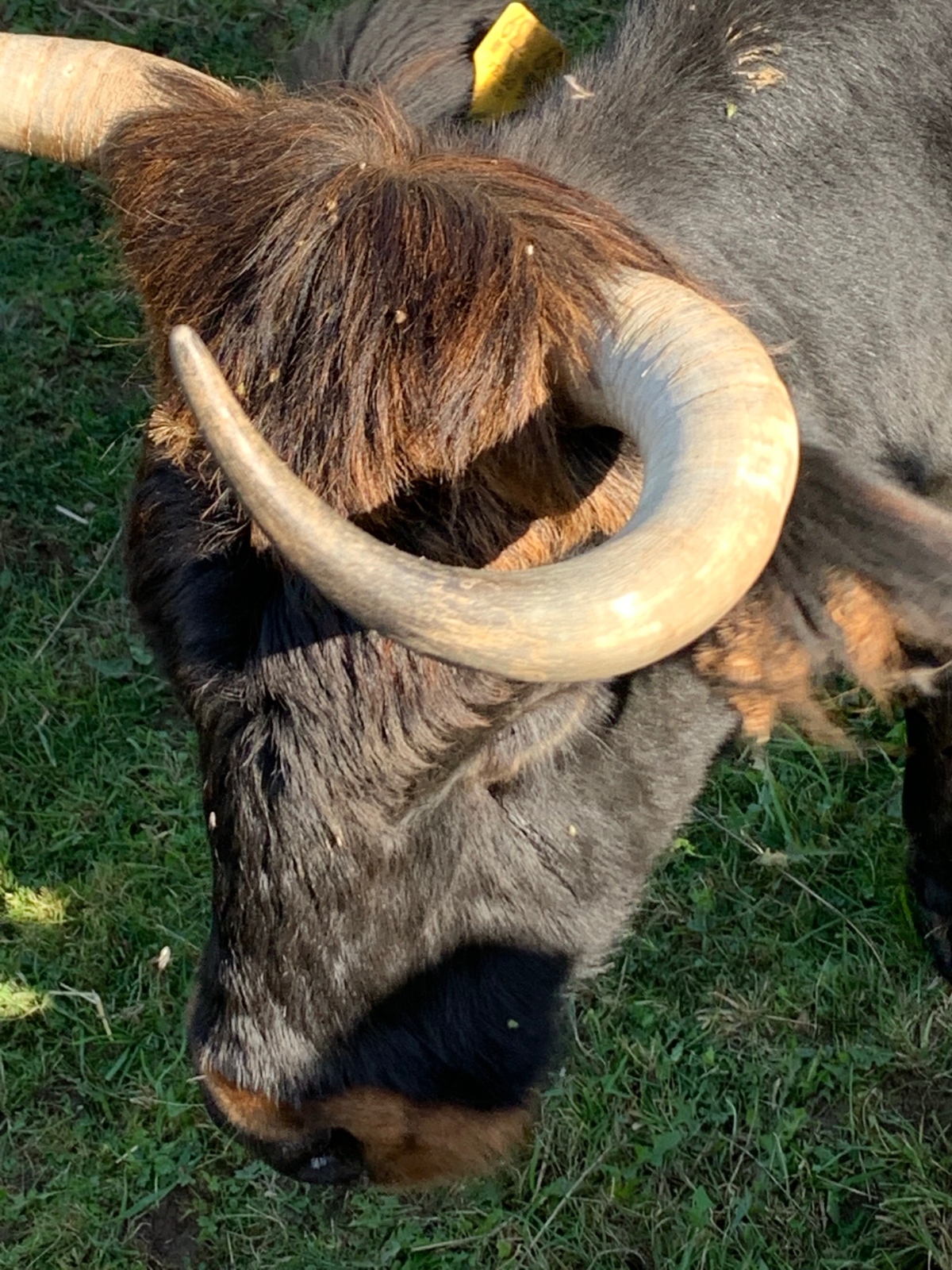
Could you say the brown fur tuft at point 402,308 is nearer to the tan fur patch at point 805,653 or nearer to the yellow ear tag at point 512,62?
the tan fur patch at point 805,653

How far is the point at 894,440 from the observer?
2533mm

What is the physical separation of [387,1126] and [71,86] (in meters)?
1.97

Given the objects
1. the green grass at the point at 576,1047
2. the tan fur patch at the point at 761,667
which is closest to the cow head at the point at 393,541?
the tan fur patch at the point at 761,667

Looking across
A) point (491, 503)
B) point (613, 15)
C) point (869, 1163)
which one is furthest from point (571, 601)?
point (613, 15)

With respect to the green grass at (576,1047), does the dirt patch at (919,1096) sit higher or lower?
higher

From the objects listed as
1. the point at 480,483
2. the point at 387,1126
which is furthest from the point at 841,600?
the point at 387,1126

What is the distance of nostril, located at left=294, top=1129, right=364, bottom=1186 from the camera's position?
2.53 metres

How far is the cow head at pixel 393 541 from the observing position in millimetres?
1442

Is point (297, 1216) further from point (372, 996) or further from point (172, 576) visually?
point (172, 576)

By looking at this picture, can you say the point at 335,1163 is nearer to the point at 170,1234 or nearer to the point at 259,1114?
the point at 259,1114

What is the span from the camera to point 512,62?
2797 mm

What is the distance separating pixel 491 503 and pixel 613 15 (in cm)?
457

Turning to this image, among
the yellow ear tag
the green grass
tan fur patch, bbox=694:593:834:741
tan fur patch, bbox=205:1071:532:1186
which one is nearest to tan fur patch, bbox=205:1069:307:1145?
tan fur patch, bbox=205:1071:532:1186

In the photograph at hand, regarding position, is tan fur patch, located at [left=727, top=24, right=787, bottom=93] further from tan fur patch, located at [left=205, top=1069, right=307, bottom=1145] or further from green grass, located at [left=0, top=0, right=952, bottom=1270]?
tan fur patch, located at [left=205, top=1069, right=307, bottom=1145]
